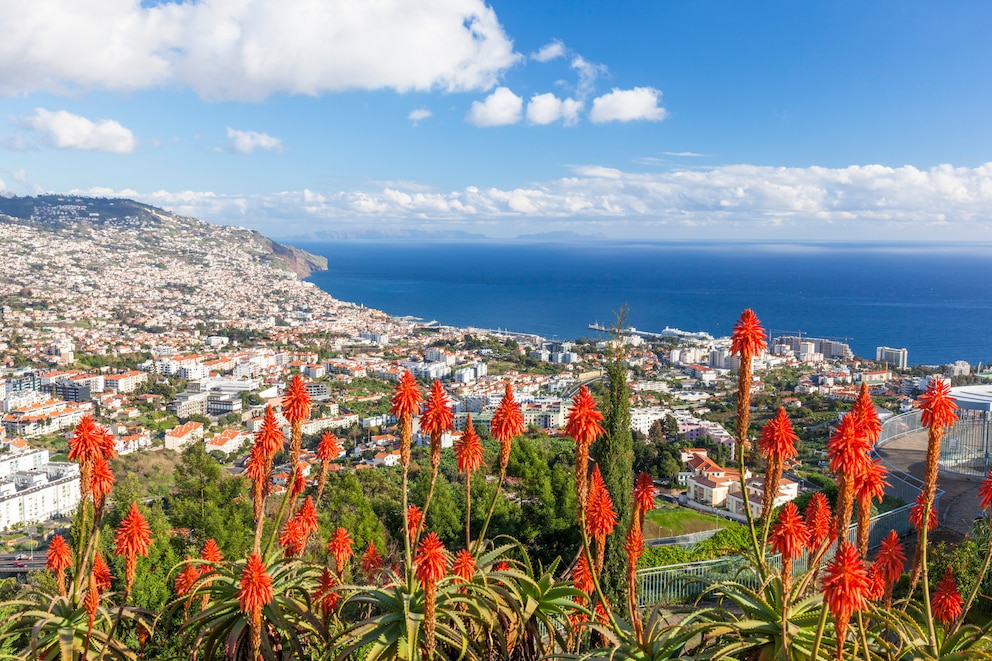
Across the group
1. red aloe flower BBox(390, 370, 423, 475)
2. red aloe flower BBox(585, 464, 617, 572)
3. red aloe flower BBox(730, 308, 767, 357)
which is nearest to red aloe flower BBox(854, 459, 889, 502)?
red aloe flower BBox(730, 308, 767, 357)

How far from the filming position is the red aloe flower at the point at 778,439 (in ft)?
Answer: 11.5

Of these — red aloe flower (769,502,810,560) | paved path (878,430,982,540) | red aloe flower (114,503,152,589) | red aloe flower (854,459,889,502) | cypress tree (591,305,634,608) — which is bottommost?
paved path (878,430,982,540)

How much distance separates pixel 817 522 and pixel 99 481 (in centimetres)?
397

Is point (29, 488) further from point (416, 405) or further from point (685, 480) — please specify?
Answer: point (416, 405)

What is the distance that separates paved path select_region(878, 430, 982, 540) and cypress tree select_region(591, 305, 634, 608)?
4.34 m

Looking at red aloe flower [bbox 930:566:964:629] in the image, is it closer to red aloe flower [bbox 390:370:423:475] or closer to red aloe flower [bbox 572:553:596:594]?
red aloe flower [bbox 572:553:596:594]

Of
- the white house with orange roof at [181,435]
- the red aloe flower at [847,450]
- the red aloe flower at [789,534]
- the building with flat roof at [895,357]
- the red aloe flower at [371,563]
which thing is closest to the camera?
the red aloe flower at [847,450]

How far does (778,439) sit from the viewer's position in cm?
350

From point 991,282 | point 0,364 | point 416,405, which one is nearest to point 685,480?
point 416,405

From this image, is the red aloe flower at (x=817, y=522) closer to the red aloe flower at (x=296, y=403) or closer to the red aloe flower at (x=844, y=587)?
the red aloe flower at (x=844, y=587)

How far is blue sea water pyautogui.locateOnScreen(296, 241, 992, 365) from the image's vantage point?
72.1 m

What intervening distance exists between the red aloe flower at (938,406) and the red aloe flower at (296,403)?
3311mm

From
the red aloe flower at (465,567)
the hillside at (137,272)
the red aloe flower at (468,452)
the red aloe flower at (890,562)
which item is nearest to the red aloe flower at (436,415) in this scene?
the red aloe flower at (468,452)

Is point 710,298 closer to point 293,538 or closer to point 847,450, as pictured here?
point 293,538
